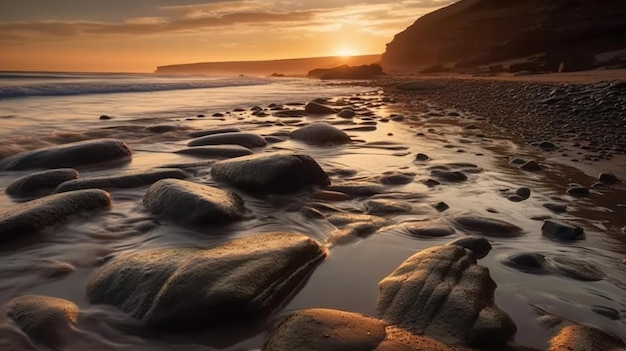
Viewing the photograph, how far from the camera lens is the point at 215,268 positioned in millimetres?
1873

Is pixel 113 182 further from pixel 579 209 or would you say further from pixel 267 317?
pixel 579 209

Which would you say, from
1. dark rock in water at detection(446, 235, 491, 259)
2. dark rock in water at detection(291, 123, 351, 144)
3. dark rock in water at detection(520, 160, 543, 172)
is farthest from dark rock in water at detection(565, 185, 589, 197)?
dark rock in water at detection(291, 123, 351, 144)

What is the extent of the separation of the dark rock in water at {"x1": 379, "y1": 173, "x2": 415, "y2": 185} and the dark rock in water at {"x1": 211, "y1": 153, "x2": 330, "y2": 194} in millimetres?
534

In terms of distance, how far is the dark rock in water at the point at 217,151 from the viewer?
Answer: 16.2 feet

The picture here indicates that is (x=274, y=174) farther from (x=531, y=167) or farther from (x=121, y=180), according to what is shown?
(x=531, y=167)

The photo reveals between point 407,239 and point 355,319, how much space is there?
41.4 inches

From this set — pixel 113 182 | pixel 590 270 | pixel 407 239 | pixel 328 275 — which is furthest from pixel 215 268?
pixel 113 182

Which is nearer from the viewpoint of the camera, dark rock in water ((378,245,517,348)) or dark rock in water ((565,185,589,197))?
dark rock in water ((378,245,517,348))

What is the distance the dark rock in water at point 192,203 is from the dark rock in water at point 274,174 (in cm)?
38

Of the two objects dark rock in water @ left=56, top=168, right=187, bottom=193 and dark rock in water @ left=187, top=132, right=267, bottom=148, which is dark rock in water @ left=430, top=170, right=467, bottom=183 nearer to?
dark rock in water @ left=56, top=168, right=187, bottom=193

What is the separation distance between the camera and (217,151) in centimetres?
504

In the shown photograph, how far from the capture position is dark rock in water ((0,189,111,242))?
8.18 feet

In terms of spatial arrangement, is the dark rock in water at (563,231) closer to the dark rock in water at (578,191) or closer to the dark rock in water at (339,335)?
the dark rock in water at (578,191)

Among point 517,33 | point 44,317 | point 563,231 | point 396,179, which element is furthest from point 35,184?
point 517,33
